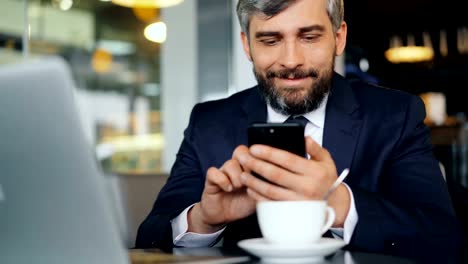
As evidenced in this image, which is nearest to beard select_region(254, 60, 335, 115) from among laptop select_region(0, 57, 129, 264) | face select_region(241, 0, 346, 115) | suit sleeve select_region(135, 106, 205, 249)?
Answer: face select_region(241, 0, 346, 115)

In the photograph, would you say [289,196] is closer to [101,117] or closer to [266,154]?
[266,154]

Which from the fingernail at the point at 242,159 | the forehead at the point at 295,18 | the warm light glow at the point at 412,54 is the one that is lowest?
the fingernail at the point at 242,159

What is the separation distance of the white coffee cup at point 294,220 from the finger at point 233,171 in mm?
179

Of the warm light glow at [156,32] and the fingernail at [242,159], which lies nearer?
the fingernail at [242,159]

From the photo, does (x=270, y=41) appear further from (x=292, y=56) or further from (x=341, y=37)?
(x=341, y=37)

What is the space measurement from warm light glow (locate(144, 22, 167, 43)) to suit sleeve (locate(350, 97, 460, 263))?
121 inches

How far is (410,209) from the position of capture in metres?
1.29

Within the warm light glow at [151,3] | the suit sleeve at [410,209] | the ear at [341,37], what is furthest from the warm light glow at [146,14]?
the suit sleeve at [410,209]

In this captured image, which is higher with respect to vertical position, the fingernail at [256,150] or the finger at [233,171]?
the fingernail at [256,150]

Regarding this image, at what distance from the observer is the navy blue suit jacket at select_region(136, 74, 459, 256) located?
1.25 meters

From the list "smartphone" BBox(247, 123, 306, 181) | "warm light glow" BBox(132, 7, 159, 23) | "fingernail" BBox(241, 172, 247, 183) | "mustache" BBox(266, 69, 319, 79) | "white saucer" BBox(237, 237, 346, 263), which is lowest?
"white saucer" BBox(237, 237, 346, 263)

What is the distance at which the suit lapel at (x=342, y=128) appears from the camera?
149 cm

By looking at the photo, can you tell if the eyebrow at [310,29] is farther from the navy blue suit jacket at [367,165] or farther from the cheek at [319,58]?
the navy blue suit jacket at [367,165]

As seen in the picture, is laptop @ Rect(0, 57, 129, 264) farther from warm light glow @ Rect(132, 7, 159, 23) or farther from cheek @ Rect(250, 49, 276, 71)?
warm light glow @ Rect(132, 7, 159, 23)
